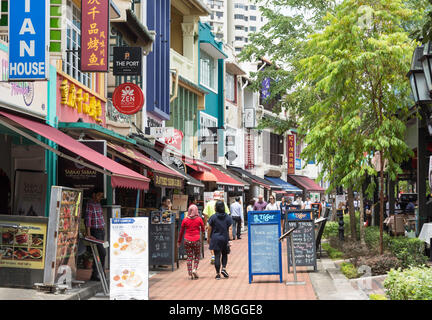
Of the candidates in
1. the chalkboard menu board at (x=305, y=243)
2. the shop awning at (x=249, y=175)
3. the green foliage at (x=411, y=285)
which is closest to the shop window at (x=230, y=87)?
the shop awning at (x=249, y=175)

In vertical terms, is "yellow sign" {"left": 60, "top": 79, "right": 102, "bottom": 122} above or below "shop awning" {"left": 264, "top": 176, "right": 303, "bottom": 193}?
above

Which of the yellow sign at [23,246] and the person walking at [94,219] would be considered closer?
the yellow sign at [23,246]

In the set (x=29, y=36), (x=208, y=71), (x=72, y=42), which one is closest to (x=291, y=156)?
(x=208, y=71)

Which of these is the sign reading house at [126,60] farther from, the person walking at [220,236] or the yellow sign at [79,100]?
the person walking at [220,236]

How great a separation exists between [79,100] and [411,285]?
1091 cm

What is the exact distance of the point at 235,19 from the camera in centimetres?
13288

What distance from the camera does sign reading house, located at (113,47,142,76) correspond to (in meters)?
19.2

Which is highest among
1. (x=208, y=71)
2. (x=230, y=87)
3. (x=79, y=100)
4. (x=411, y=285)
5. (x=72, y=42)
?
(x=230, y=87)

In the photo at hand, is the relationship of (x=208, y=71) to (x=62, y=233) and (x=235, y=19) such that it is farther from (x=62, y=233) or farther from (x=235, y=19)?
(x=235, y=19)

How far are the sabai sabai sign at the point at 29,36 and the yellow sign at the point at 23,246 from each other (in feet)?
8.31

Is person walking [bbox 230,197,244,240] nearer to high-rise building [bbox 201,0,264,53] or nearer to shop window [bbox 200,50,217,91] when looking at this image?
shop window [bbox 200,50,217,91]

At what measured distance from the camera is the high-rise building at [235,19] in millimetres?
125000

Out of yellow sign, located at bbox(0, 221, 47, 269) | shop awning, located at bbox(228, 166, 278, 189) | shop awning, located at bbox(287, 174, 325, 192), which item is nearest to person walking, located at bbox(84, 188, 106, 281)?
yellow sign, located at bbox(0, 221, 47, 269)

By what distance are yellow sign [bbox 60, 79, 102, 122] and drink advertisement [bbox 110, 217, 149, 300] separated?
5.73 metres
